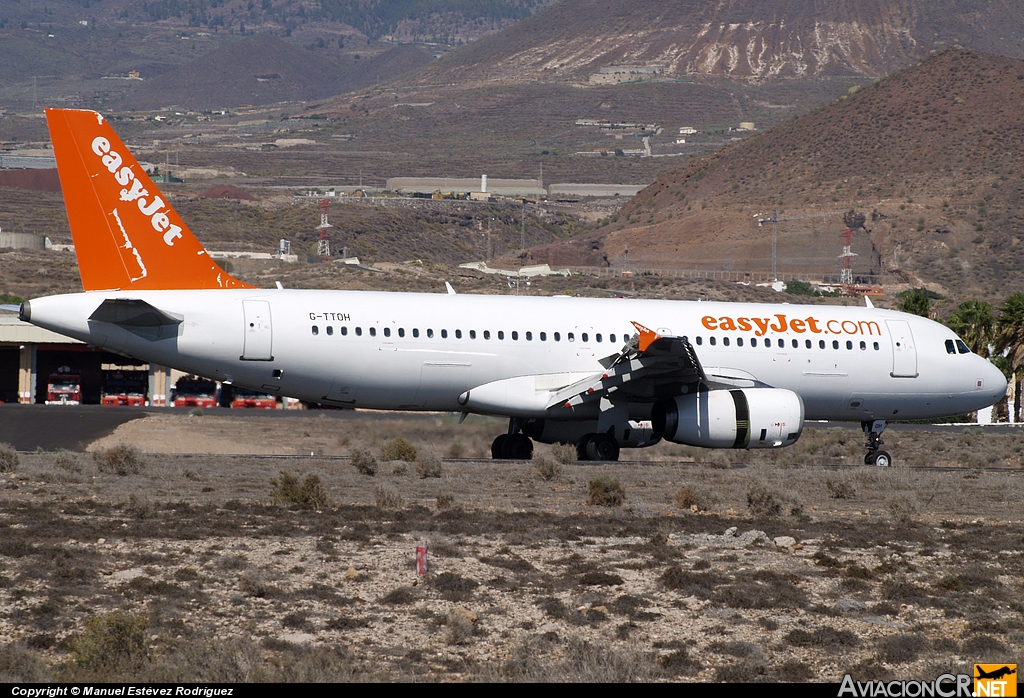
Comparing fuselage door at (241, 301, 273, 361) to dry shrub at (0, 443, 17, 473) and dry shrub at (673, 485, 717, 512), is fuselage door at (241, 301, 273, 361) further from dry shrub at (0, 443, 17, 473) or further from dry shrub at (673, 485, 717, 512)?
dry shrub at (673, 485, 717, 512)

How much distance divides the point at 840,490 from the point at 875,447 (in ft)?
20.0

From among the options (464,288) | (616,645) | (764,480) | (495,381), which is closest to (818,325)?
(764,480)

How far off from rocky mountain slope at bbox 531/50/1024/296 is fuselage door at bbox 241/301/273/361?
268 ft

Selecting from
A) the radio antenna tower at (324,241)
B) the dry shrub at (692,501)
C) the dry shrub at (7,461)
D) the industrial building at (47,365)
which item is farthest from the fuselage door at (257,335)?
the radio antenna tower at (324,241)

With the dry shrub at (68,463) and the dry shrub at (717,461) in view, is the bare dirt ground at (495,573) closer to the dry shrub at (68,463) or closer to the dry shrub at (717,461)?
the dry shrub at (68,463)

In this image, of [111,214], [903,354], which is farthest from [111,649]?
[903,354]

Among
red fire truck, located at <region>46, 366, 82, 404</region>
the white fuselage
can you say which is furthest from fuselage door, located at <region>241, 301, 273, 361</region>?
red fire truck, located at <region>46, 366, 82, 404</region>

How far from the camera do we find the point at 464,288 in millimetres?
74500

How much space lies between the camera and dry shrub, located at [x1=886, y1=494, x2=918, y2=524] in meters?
19.4

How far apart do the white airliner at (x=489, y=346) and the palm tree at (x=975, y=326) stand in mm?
22150

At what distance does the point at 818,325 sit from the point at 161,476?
14.4 m

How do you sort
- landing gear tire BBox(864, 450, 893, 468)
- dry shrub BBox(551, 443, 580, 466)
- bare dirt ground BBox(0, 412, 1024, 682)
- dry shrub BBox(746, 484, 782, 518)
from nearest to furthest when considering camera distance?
bare dirt ground BBox(0, 412, 1024, 682)
dry shrub BBox(746, 484, 782, 518)
dry shrub BBox(551, 443, 580, 466)
landing gear tire BBox(864, 450, 893, 468)

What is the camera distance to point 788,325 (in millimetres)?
27016

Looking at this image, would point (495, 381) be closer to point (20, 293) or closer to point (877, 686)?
point (877, 686)
